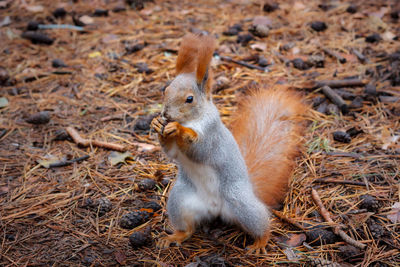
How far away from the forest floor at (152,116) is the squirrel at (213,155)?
0.13m

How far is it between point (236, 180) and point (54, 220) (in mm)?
897

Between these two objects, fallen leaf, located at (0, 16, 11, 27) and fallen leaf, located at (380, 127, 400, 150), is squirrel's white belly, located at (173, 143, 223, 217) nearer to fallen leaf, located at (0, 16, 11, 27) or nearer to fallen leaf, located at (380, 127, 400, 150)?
fallen leaf, located at (380, 127, 400, 150)

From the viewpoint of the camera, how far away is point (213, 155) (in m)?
1.61

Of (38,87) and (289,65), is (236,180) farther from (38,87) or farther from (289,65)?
(38,87)

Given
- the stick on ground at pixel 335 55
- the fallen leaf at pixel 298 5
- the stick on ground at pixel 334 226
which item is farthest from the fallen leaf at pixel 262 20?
the stick on ground at pixel 334 226

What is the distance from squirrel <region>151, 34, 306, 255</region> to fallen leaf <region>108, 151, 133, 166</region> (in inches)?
23.6

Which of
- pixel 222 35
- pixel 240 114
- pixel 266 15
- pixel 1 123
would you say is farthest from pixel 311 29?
pixel 1 123

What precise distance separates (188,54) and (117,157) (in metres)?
0.94

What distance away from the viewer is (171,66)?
3084mm

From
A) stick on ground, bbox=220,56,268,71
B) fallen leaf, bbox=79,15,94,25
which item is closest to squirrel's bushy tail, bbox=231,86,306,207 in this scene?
stick on ground, bbox=220,56,268,71

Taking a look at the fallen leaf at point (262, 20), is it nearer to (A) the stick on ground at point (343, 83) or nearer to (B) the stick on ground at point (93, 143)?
(A) the stick on ground at point (343, 83)

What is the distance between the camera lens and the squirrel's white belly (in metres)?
1.63

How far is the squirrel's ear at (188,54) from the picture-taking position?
1510mm

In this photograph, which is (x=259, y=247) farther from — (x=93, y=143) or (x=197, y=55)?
(x=93, y=143)
